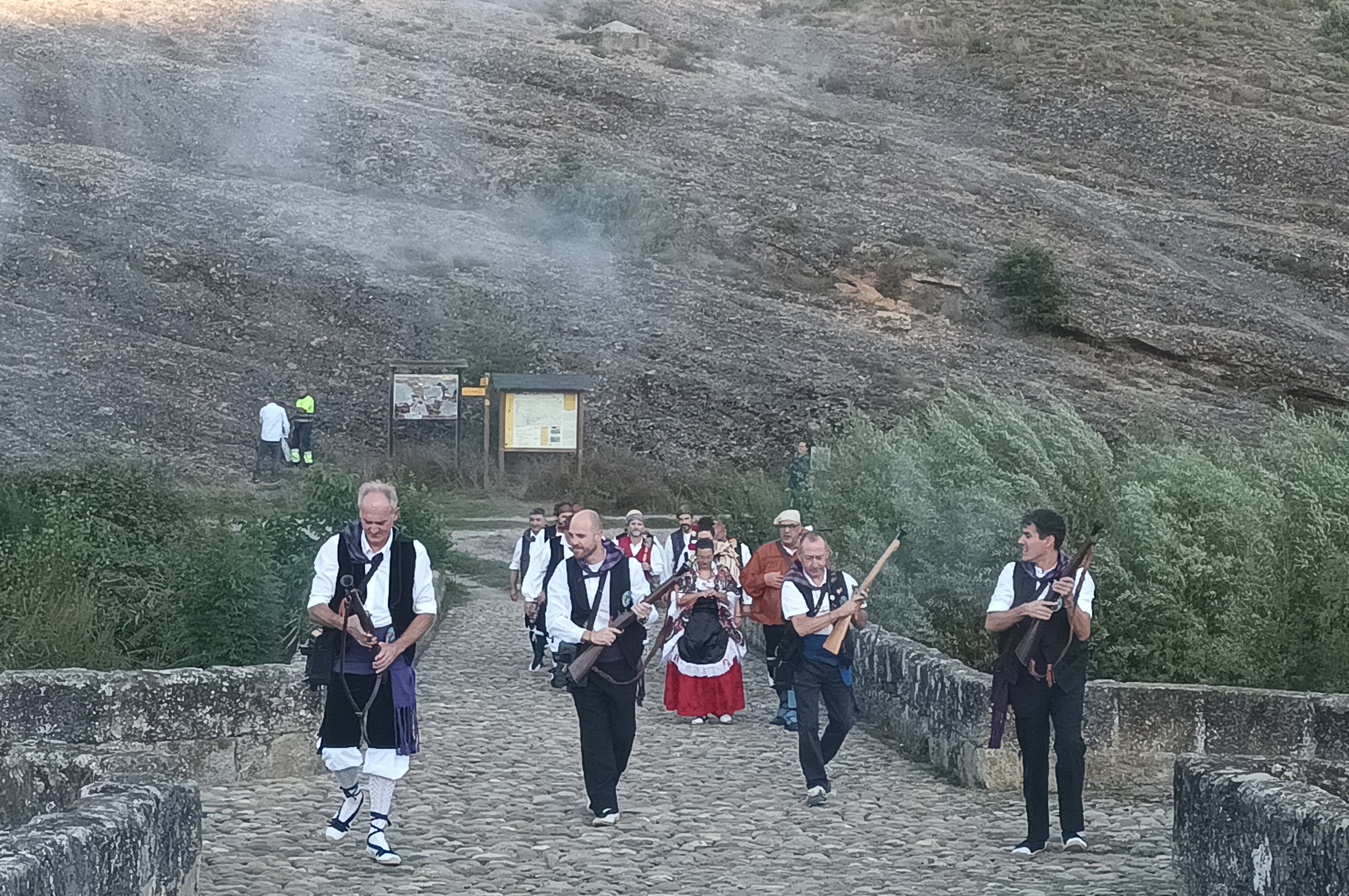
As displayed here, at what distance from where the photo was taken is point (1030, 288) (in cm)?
4200

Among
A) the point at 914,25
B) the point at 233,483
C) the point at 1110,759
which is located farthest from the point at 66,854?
the point at 914,25

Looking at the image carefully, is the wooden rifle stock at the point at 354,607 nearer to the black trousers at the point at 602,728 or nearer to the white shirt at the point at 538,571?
the black trousers at the point at 602,728

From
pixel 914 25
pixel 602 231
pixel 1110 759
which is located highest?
pixel 914 25

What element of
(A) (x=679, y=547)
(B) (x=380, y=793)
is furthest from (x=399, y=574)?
(A) (x=679, y=547)

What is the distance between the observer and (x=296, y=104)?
5475cm

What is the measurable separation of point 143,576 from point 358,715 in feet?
16.2

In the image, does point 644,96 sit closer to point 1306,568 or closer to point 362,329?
point 362,329

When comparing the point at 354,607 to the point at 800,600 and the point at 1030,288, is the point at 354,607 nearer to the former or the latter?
the point at 800,600

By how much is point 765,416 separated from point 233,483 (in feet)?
38.0

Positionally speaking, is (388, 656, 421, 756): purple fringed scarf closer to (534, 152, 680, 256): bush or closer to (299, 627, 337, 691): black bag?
(299, 627, 337, 691): black bag

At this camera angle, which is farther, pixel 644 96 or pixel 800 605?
pixel 644 96

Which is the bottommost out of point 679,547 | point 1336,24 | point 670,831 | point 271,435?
→ point 670,831

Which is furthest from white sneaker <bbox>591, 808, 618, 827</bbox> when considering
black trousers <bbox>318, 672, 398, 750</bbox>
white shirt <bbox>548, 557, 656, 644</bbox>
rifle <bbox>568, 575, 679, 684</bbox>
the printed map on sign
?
the printed map on sign

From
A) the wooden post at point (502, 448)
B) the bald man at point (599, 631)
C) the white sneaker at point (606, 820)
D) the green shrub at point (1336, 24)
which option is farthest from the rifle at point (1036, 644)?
the green shrub at point (1336, 24)
